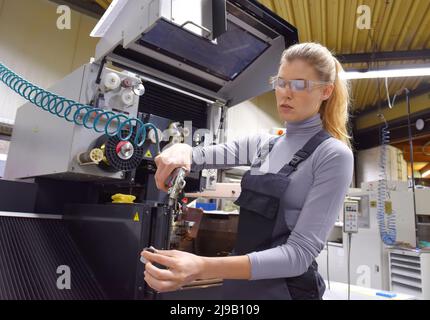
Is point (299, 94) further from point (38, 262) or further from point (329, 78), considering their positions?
point (38, 262)

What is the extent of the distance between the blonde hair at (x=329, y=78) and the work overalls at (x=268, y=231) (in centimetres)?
7

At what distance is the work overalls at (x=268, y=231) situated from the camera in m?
0.84

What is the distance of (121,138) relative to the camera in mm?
1165

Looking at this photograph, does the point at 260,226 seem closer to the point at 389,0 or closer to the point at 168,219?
the point at 168,219

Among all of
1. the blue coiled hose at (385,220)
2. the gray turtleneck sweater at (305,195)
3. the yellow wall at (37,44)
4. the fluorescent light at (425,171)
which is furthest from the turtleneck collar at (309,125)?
the fluorescent light at (425,171)

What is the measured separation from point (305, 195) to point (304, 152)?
0.13 meters

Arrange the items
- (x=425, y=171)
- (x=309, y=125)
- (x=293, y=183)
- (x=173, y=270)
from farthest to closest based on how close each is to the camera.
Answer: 1. (x=425, y=171)
2. (x=309, y=125)
3. (x=293, y=183)
4. (x=173, y=270)

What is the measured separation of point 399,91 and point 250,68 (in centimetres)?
444

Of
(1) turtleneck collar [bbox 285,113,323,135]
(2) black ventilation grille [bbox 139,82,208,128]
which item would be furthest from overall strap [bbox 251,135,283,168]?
(2) black ventilation grille [bbox 139,82,208,128]
